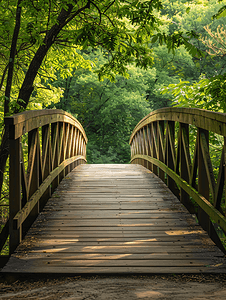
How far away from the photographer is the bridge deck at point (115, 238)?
8.91 feet

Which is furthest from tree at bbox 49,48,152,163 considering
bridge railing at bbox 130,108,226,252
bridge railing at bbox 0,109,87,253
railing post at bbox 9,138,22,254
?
railing post at bbox 9,138,22,254

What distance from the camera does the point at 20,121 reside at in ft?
9.94

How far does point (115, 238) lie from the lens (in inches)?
131

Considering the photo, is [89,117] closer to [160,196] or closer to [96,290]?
[160,196]

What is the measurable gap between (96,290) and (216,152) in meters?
4.36

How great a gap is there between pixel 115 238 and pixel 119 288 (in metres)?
1.00

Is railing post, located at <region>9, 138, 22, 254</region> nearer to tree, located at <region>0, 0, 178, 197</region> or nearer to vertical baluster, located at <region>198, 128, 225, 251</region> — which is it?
tree, located at <region>0, 0, 178, 197</region>

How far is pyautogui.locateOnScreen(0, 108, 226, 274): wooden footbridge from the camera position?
2781 mm

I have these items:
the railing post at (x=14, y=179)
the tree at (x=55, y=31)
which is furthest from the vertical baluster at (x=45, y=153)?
the railing post at (x=14, y=179)

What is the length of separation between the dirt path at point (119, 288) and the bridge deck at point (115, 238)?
93 mm

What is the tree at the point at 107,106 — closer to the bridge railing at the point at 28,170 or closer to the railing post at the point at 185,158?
the bridge railing at the point at 28,170

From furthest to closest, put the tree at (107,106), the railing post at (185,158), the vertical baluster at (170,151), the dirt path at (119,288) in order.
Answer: the tree at (107,106) < the vertical baluster at (170,151) < the railing post at (185,158) < the dirt path at (119,288)

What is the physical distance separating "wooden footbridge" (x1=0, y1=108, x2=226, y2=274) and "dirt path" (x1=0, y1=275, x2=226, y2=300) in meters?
0.10

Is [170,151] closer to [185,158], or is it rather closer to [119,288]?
[185,158]
